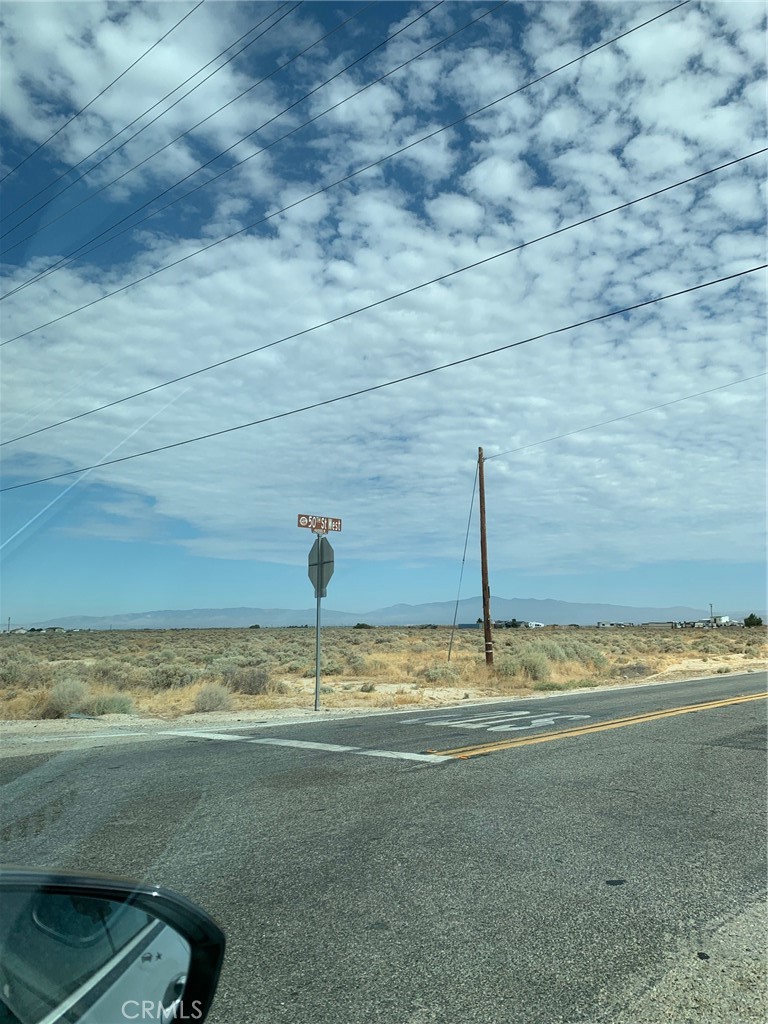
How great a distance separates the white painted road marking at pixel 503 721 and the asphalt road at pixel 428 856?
2023 mm

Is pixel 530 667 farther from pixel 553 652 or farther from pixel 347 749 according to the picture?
pixel 347 749

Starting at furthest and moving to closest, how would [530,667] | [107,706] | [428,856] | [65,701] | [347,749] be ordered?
[530,667] → [107,706] → [65,701] → [347,749] → [428,856]

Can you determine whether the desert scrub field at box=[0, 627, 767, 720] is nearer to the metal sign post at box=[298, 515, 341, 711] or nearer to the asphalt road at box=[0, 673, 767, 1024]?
the metal sign post at box=[298, 515, 341, 711]

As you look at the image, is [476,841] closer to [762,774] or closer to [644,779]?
[644,779]

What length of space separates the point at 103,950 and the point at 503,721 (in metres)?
12.6

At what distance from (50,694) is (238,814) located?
12312 millimetres

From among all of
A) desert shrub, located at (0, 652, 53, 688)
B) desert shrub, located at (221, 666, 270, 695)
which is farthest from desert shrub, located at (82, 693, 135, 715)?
desert shrub, located at (0, 652, 53, 688)

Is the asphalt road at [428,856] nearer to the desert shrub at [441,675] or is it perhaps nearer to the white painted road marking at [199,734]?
the white painted road marking at [199,734]

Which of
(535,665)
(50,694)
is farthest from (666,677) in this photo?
(50,694)

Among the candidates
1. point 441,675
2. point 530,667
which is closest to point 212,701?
point 441,675

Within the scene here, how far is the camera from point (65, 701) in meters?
17.1

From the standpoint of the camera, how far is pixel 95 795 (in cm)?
784

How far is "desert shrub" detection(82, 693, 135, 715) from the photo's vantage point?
1711cm

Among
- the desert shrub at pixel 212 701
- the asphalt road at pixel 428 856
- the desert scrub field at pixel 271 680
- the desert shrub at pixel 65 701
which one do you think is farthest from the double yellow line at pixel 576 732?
the desert shrub at pixel 65 701
